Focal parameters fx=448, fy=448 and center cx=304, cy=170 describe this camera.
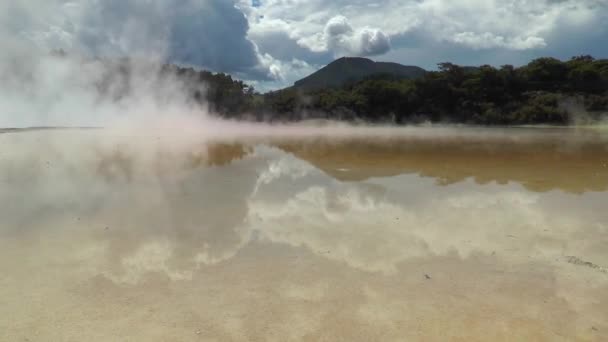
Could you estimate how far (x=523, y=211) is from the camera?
5.32 m

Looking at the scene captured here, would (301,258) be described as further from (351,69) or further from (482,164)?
(351,69)

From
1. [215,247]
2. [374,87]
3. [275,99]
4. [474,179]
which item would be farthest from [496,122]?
[215,247]

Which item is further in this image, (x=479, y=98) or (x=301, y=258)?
(x=479, y=98)

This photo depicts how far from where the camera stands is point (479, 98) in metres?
32.5

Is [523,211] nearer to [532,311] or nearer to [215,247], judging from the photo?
[532,311]

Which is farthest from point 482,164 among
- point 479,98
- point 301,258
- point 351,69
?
point 351,69

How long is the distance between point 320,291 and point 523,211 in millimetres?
3353

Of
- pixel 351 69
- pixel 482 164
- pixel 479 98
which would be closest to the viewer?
pixel 482 164

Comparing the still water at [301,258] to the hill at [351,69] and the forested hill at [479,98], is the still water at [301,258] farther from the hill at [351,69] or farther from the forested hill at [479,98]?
the hill at [351,69]

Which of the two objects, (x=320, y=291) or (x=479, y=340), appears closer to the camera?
(x=479, y=340)

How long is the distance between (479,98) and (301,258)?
1261 inches

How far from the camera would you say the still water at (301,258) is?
8.76 feet

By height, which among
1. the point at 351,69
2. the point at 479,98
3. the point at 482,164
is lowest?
the point at 482,164

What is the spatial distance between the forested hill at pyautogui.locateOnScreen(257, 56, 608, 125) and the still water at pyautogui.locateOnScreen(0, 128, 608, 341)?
83.5ft
